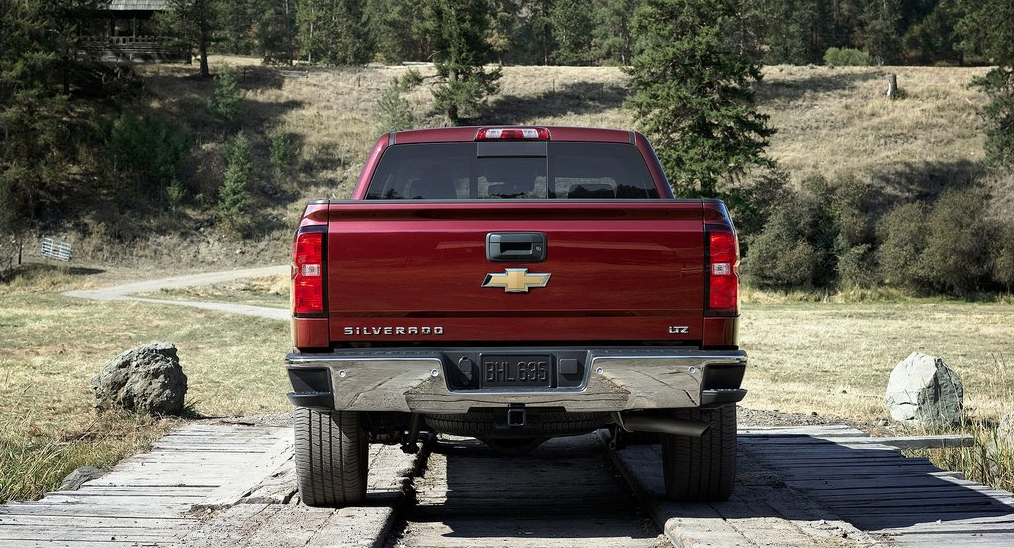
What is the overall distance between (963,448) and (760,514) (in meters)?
3.51

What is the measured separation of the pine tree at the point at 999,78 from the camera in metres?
50.2

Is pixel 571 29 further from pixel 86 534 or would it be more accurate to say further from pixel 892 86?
pixel 86 534

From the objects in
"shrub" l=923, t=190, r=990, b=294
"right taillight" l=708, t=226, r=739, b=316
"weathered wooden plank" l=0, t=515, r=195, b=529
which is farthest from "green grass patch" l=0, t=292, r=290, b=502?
"shrub" l=923, t=190, r=990, b=294

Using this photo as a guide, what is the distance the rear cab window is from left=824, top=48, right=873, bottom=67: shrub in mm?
80113

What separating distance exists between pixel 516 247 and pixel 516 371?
625 mm

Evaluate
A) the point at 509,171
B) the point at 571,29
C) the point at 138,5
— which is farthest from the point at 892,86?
the point at 509,171

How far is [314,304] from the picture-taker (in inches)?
215

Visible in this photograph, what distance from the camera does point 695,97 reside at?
43469mm

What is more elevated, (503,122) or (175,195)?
(503,122)

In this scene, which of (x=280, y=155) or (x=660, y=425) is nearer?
(x=660, y=425)

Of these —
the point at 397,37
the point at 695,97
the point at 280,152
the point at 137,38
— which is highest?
the point at 397,37

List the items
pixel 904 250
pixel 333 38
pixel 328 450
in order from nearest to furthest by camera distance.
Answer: pixel 328 450 < pixel 904 250 < pixel 333 38

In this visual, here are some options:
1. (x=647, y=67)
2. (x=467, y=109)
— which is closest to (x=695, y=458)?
(x=647, y=67)

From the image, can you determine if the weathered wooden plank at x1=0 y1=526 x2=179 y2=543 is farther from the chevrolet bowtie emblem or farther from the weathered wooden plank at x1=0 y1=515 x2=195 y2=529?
the chevrolet bowtie emblem
